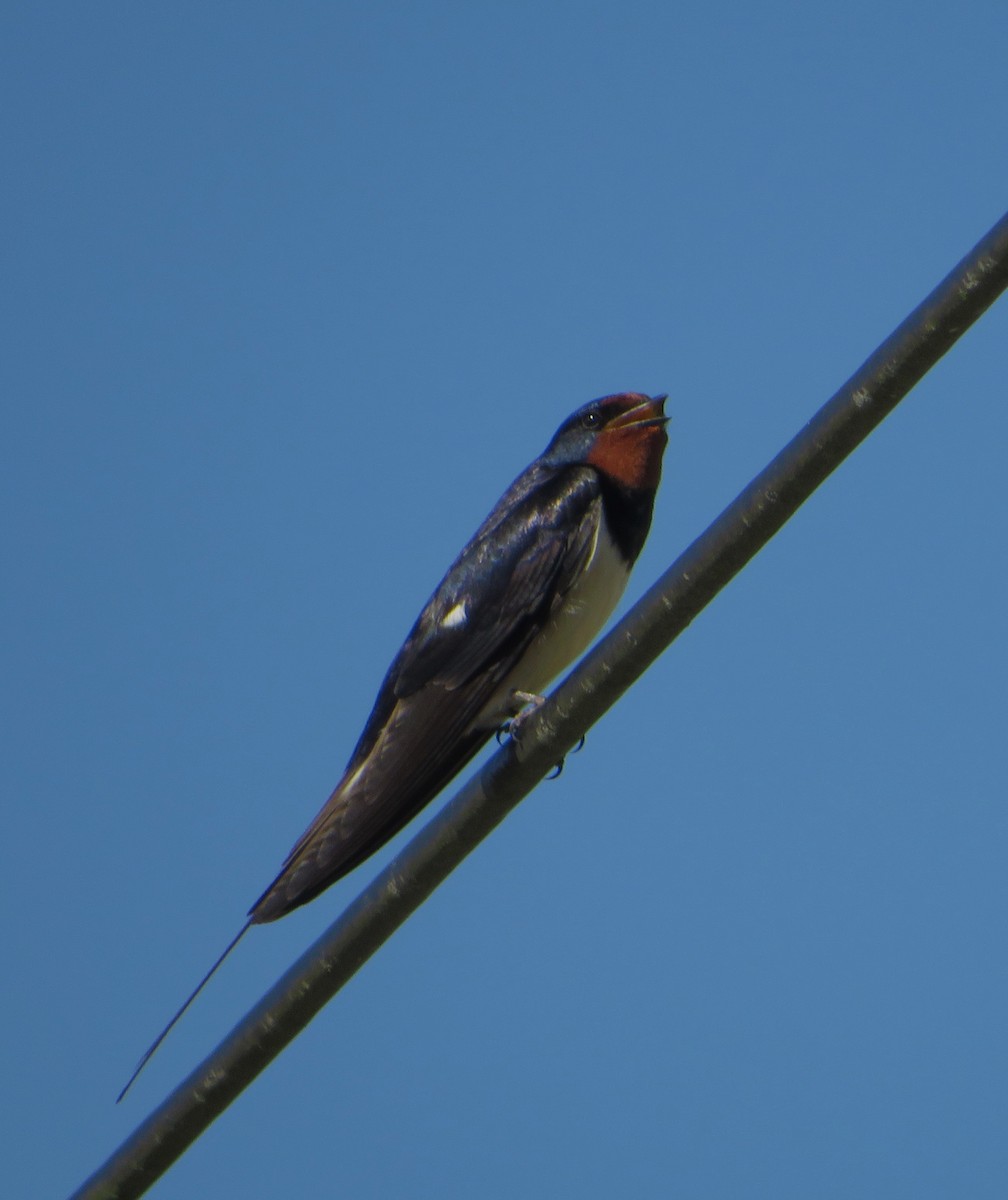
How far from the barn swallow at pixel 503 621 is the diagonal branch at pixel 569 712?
3.31ft

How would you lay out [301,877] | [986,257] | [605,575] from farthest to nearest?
[605,575], [301,877], [986,257]

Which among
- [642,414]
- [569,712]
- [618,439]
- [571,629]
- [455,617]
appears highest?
[642,414]

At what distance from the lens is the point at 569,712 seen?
252 cm

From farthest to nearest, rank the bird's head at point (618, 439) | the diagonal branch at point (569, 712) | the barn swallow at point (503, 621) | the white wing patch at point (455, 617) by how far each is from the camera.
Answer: the bird's head at point (618, 439)
the white wing patch at point (455, 617)
the barn swallow at point (503, 621)
the diagonal branch at point (569, 712)

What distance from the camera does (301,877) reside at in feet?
11.0

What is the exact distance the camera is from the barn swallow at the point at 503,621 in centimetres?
370

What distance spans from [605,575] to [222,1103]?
212 cm

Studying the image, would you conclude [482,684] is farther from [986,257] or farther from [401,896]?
[986,257]

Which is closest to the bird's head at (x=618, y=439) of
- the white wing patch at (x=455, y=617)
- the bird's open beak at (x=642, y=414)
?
the bird's open beak at (x=642, y=414)

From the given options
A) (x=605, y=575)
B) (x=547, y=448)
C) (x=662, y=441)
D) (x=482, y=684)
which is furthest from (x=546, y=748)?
(x=547, y=448)

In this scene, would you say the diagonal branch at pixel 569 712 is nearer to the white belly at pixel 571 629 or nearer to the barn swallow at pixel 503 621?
the barn swallow at pixel 503 621

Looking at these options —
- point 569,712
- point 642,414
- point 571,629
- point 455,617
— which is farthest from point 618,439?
point 569,712

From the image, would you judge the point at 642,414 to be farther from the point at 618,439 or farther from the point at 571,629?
the point at 571,629

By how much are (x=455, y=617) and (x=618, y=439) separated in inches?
28.7
